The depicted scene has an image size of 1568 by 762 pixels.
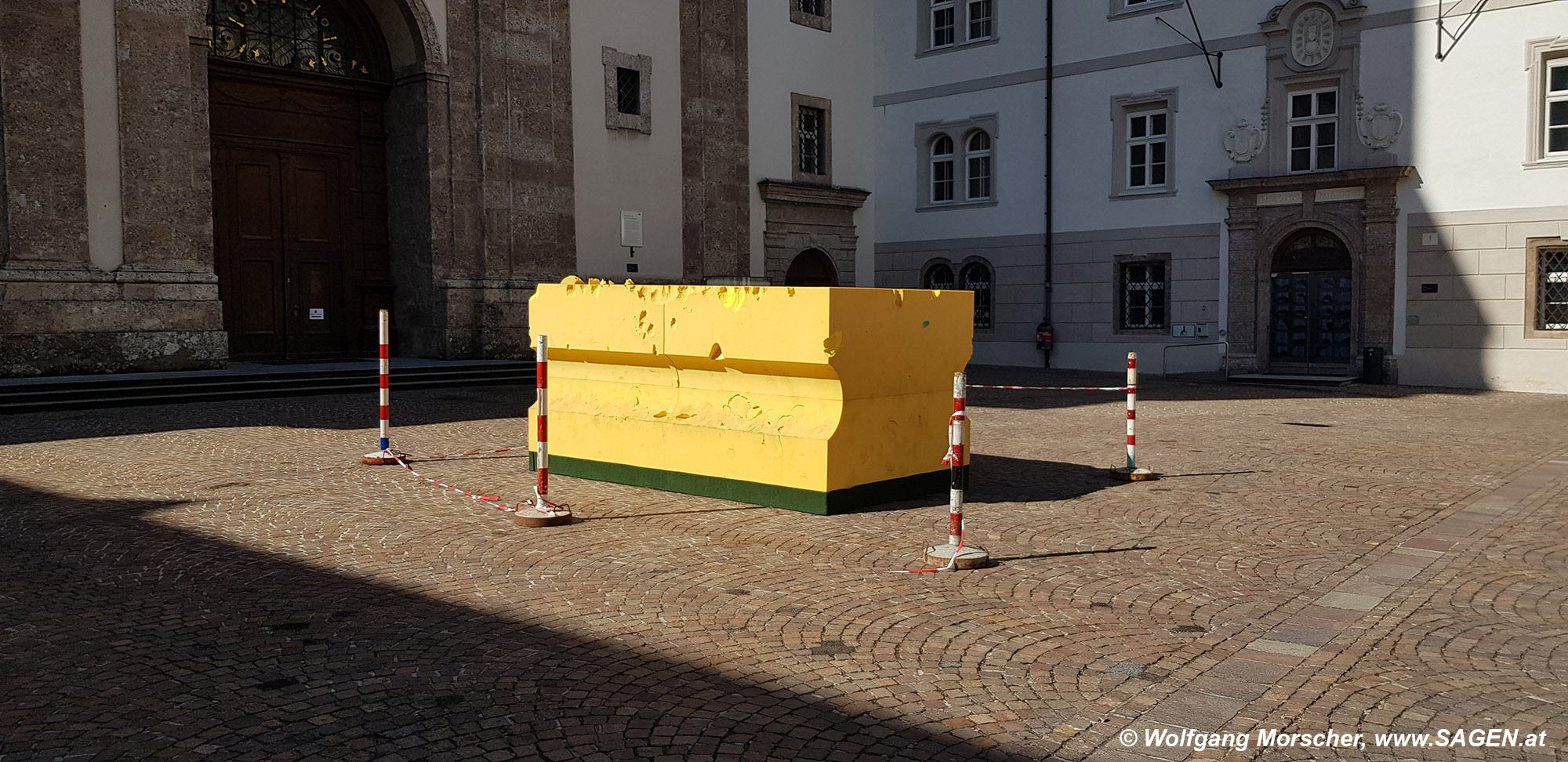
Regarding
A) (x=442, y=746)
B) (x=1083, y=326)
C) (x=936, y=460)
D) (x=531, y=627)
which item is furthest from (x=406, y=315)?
(x=442, y=746)

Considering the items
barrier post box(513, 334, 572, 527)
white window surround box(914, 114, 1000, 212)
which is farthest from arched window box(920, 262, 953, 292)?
barrier post box(513, 334, 572, 527)

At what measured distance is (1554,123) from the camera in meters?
20.4

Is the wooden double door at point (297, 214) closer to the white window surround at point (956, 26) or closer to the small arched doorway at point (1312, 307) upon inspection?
the white window surround at point (956, 26)

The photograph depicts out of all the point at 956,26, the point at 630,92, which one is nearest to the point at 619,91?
the point at 630,92

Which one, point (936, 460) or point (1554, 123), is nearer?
point (936, 460)

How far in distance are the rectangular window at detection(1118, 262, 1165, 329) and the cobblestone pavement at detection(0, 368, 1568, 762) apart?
15.6 meters

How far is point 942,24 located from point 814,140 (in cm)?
419

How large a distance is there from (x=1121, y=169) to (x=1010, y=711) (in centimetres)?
2341

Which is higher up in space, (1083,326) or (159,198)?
(159,198)

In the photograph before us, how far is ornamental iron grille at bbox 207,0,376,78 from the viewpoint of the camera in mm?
19875

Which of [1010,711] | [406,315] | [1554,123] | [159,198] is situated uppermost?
[1554,123]

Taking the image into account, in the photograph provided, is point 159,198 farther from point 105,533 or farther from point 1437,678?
point 1437,678

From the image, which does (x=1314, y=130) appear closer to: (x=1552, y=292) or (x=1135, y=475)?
(x=1552, y=292)

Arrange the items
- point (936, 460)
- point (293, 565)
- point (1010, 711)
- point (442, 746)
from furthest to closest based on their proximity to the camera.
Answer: point (936, 460) < point (293, 565) < point (1010, 711) < point (442, 746)
